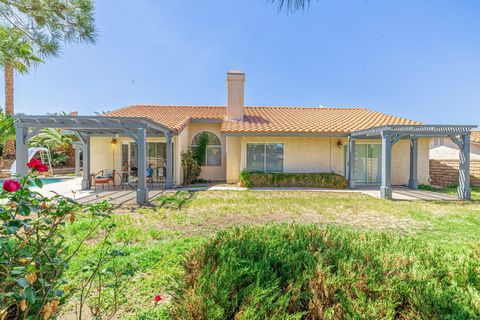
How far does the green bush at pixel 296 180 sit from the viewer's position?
14.7m

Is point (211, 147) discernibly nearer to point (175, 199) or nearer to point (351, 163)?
point (175, 199)

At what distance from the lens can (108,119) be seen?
10.1 metres

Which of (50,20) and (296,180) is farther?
(296,180)

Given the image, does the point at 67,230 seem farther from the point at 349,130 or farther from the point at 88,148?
the point at 349,130

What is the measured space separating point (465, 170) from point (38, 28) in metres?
16.1

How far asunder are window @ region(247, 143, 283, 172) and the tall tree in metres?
11.4

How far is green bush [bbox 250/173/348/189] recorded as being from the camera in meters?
14.7

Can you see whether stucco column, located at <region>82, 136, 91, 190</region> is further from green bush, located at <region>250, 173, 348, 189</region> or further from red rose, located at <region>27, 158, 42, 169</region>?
red rose, located at <region>27, 158, 42, 169</region>

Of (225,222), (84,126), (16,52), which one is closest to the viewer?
(16,52)

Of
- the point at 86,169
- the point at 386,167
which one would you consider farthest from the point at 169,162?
the point at 386,167

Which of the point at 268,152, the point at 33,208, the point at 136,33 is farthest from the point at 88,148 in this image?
the point at 33,208

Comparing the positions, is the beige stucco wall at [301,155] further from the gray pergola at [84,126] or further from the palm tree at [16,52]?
the palm tree at [16,52]

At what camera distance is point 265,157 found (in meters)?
15.8

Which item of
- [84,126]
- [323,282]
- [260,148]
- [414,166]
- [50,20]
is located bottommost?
[323,282]
